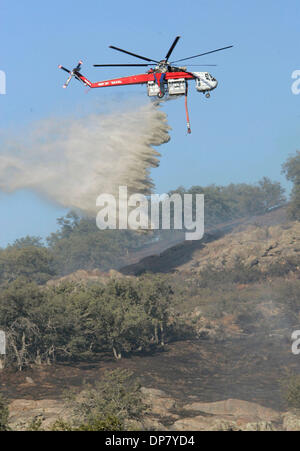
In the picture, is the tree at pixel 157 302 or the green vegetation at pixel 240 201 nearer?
the tree at pixel 157 302

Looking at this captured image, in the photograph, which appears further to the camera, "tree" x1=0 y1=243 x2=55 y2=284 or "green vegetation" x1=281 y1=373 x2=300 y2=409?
"tree" x1=0 y1=243 x2=55 y2=284

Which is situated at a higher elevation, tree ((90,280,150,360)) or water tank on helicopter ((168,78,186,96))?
water tank on helicopter ((168,78,186,96))

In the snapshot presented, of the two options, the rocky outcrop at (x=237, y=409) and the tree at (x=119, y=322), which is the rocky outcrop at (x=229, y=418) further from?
the tree at (x=119, y=322)

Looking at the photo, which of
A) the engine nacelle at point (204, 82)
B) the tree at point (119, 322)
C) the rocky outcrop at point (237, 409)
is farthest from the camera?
the tree at point (119, 322)

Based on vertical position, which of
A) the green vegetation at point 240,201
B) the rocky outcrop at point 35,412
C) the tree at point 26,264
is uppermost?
the green vegetation at point 240,201

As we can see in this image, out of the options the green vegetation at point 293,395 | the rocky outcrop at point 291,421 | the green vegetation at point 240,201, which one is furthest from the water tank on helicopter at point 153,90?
the green vegetation at point 240,201

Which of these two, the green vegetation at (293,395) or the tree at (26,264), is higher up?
the tree at (26,264)

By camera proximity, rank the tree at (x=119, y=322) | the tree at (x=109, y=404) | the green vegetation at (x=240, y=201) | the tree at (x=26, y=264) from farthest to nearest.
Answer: the green vegetation at (x=240, y=201)
the tree at (x=26, y=264)
the tree at (x=119, y=322)
the tree at (x=109, y=404)

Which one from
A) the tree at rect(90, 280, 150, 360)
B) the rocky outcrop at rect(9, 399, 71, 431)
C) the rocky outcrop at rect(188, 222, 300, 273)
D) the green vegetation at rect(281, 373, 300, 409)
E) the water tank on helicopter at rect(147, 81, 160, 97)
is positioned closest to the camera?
the rocky outcrop at rect(9, 399, 71, 431)

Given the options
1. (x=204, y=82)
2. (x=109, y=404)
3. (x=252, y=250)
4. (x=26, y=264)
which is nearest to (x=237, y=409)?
(x=109, y=404)

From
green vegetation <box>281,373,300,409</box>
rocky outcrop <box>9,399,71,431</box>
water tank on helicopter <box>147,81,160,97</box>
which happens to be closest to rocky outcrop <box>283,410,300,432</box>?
green vegetation <box>281,373,300,409</box>

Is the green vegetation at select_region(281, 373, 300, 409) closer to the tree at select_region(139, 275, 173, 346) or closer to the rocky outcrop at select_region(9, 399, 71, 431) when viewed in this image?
the rocky outcrop at select_region(9, 399, 71, 431)

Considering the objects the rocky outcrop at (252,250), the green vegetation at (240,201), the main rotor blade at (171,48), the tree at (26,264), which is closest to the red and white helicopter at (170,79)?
the main rotor blade at (171,48)
